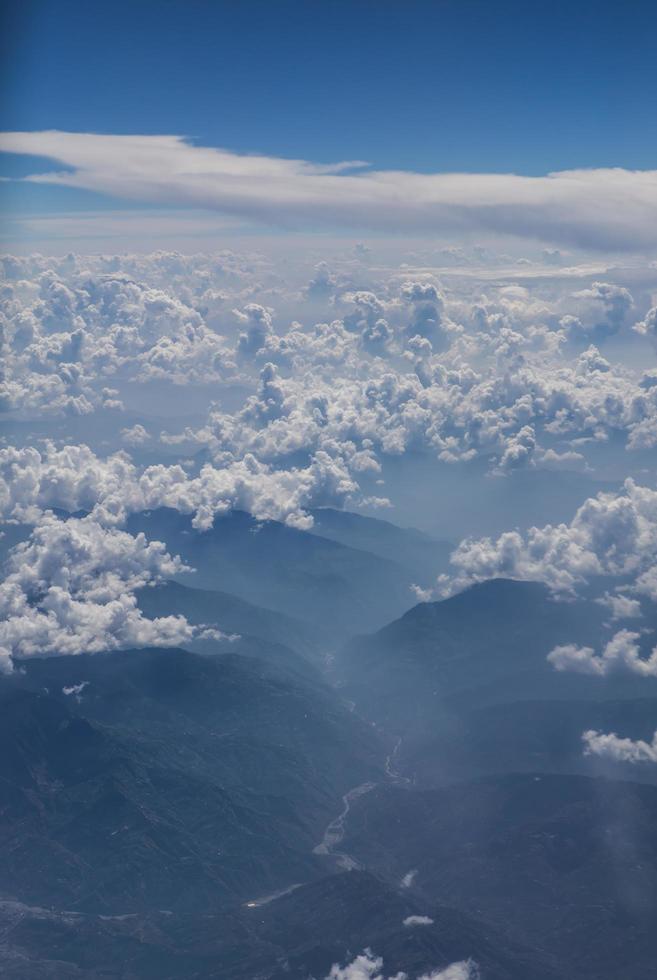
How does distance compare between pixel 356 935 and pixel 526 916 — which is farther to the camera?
pixel 526 916

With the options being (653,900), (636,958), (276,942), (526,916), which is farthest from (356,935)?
(653,900)

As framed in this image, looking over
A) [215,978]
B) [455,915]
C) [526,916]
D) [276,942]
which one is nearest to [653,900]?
[526,916]

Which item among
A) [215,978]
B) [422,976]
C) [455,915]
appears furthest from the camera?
[455,915]

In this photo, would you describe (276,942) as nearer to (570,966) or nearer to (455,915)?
(455,915)

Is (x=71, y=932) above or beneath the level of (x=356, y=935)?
beneath

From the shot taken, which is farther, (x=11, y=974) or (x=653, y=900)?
(x=653, y=900)

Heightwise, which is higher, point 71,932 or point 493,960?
point 493,960

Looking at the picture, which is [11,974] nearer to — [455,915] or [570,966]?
[455,915]

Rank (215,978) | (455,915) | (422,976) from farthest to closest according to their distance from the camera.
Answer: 1. (455,915)
2. (215,978)
3. (422,976)
